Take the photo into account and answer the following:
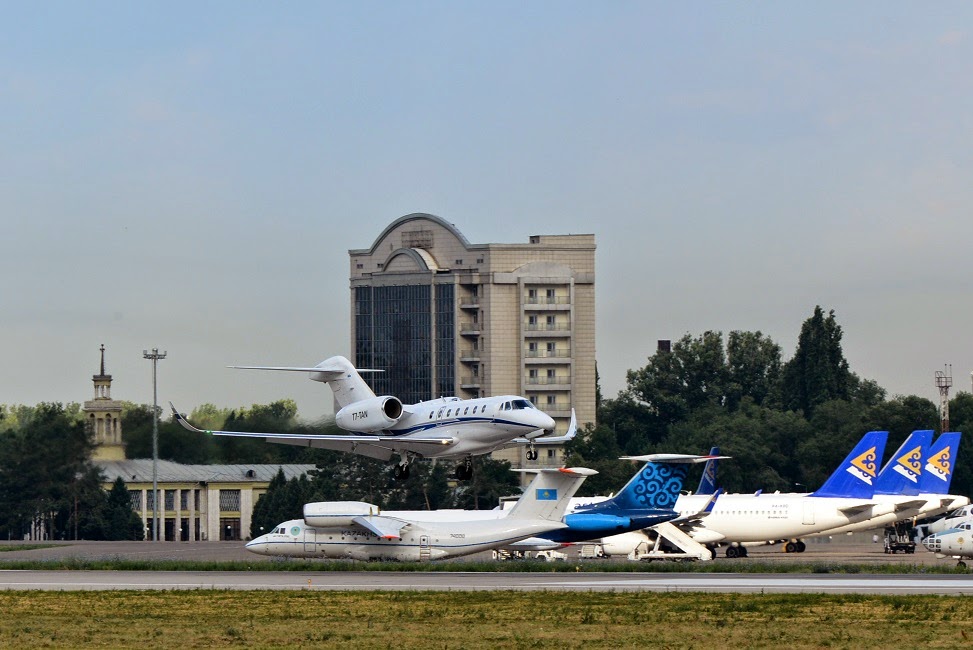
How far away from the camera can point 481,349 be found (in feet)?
639

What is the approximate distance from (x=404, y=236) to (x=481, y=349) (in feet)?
52.6

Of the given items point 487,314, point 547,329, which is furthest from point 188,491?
point 547,329

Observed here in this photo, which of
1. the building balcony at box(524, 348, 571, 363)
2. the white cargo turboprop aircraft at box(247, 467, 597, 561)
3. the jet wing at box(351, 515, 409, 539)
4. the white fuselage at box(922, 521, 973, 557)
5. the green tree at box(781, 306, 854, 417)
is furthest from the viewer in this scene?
the building balcony at box(524, 348, 571, 363)

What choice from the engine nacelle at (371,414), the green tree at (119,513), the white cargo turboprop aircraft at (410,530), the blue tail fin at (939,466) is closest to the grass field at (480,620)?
the engine nacelle at (371,414)

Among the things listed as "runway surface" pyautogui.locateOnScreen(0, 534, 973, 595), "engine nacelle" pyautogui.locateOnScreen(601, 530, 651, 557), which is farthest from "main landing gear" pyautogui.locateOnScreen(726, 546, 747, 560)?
"runway surface" pyautogui.locateOnScreen(0, 534, 973, 595)

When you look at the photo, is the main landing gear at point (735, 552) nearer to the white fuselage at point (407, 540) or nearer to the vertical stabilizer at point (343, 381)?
the white fuselage at point (407, 540)

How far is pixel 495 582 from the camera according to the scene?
6250 cm

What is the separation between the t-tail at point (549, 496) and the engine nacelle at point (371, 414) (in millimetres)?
8104

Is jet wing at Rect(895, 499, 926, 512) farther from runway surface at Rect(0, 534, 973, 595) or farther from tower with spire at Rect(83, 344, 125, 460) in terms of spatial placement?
tower with spire at Rect(83, 344, 125, 460)

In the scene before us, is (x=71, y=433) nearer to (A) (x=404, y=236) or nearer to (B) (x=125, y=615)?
(A) (x=404, y=236)

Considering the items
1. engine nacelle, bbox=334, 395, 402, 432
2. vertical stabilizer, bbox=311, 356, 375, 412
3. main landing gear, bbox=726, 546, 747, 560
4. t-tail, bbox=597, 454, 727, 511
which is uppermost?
vertical stabilizer, bbox=311, 356, 375, 412

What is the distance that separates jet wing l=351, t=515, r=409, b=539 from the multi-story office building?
362 feet

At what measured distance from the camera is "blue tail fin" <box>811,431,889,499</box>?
4119 inches

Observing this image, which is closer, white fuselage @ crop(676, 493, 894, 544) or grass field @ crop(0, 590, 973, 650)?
grass field @ crop(0, 590, 973, 650)
